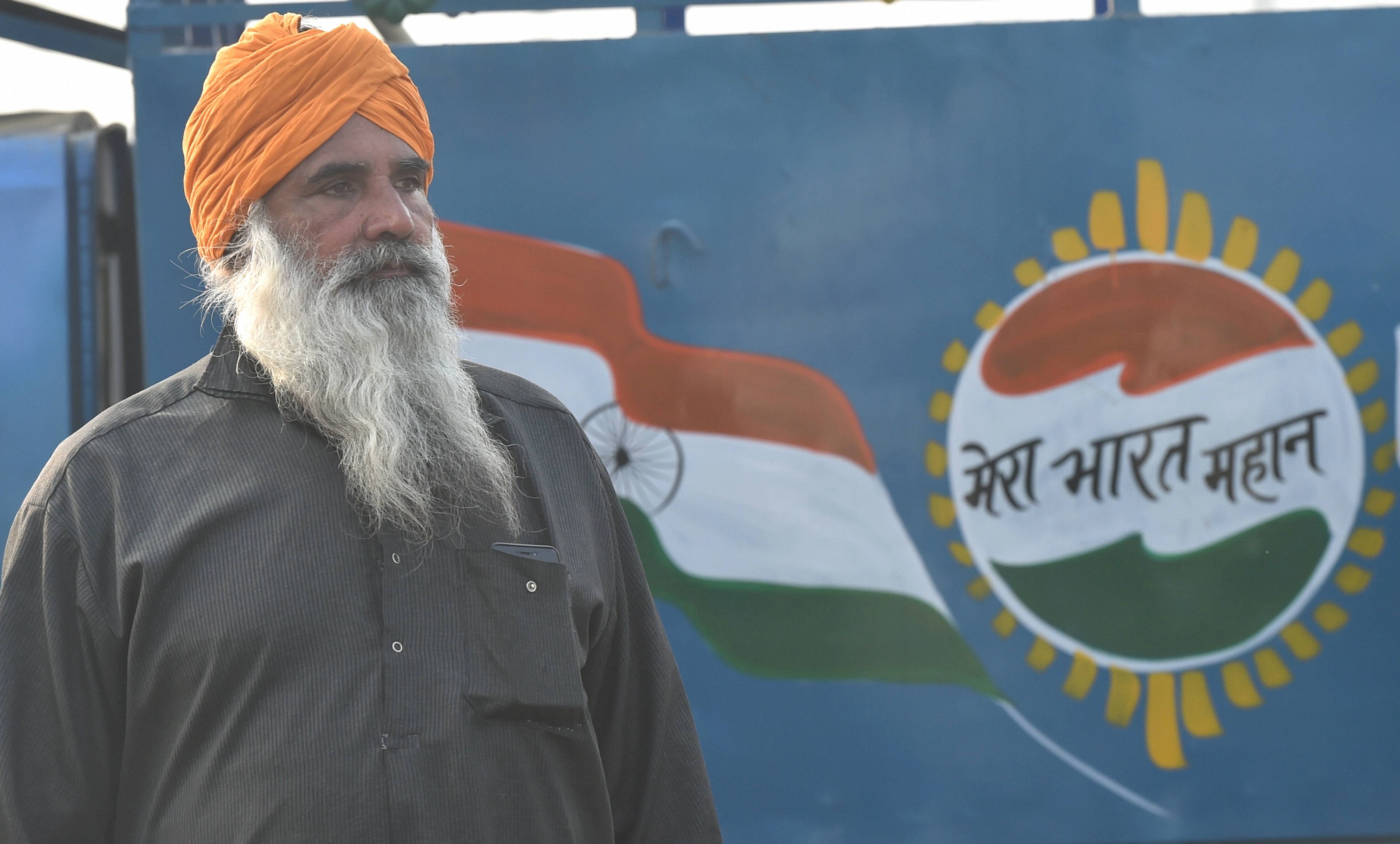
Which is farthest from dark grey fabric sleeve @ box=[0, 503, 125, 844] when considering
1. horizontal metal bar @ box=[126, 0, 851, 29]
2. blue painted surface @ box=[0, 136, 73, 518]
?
horizontal metal bar @ box=[126, 0, 851, 29]

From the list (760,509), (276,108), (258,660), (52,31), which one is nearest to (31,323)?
(52,31)

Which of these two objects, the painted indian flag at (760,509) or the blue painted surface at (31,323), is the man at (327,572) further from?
the blue painted surface at (31,323)

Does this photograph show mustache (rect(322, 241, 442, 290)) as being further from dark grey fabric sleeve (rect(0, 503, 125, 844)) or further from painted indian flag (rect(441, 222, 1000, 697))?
painted indian flag (rect(441, 222, 1000, 697))

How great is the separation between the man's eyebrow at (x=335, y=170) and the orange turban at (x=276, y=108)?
22 mm

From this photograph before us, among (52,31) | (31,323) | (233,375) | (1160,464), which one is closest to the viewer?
(233,375)

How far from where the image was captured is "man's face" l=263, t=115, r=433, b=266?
4.32 feet

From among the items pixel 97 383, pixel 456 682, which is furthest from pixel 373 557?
pixel 97 383

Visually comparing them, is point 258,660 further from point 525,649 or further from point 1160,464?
point 1160,464

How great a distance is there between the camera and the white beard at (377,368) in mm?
1258

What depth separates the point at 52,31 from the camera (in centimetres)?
268

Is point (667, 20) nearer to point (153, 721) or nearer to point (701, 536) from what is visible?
point (701, 536)

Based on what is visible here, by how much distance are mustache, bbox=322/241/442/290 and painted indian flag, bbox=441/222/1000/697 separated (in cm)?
88

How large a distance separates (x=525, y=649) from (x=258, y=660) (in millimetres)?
250

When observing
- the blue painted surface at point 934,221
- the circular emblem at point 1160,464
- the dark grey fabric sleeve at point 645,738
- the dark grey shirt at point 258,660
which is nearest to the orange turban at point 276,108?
the dark grey shirt at point 258,660
